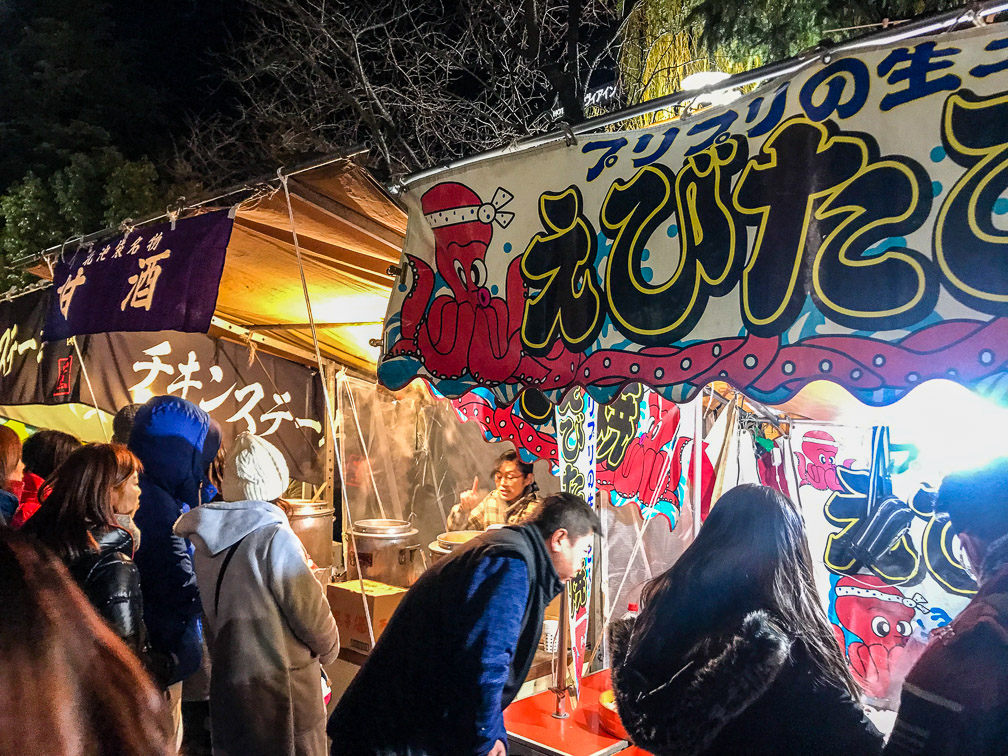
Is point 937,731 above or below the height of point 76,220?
below

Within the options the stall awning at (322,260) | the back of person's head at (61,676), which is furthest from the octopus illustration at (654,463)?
the back of person's head at (61,676)

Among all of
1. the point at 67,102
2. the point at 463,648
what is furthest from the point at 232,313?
the point at 67,102

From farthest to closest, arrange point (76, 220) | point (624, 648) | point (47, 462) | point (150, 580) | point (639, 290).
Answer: point (76, 220) < point (47, 462) < point (150, 580) < point (624, 648) < point (639, 290)

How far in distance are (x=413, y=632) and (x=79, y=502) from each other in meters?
1.57

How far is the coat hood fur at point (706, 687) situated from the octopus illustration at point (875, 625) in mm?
2308

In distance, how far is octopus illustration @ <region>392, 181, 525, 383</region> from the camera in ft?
9.81

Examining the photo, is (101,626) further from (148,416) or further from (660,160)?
A: (148,416)

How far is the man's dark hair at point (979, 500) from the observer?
6.66ft

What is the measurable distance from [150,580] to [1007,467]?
3834 mm

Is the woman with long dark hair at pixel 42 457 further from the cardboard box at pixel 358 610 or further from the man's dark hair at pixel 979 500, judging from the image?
the man's dark hair at pixel 979 500

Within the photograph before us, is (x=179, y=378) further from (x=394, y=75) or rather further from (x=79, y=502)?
(x=394, y=75)

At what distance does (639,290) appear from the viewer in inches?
99.6

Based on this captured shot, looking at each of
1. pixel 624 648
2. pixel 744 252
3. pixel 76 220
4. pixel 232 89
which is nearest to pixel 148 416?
pixel 624 648

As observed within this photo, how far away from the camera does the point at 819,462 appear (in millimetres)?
4711
